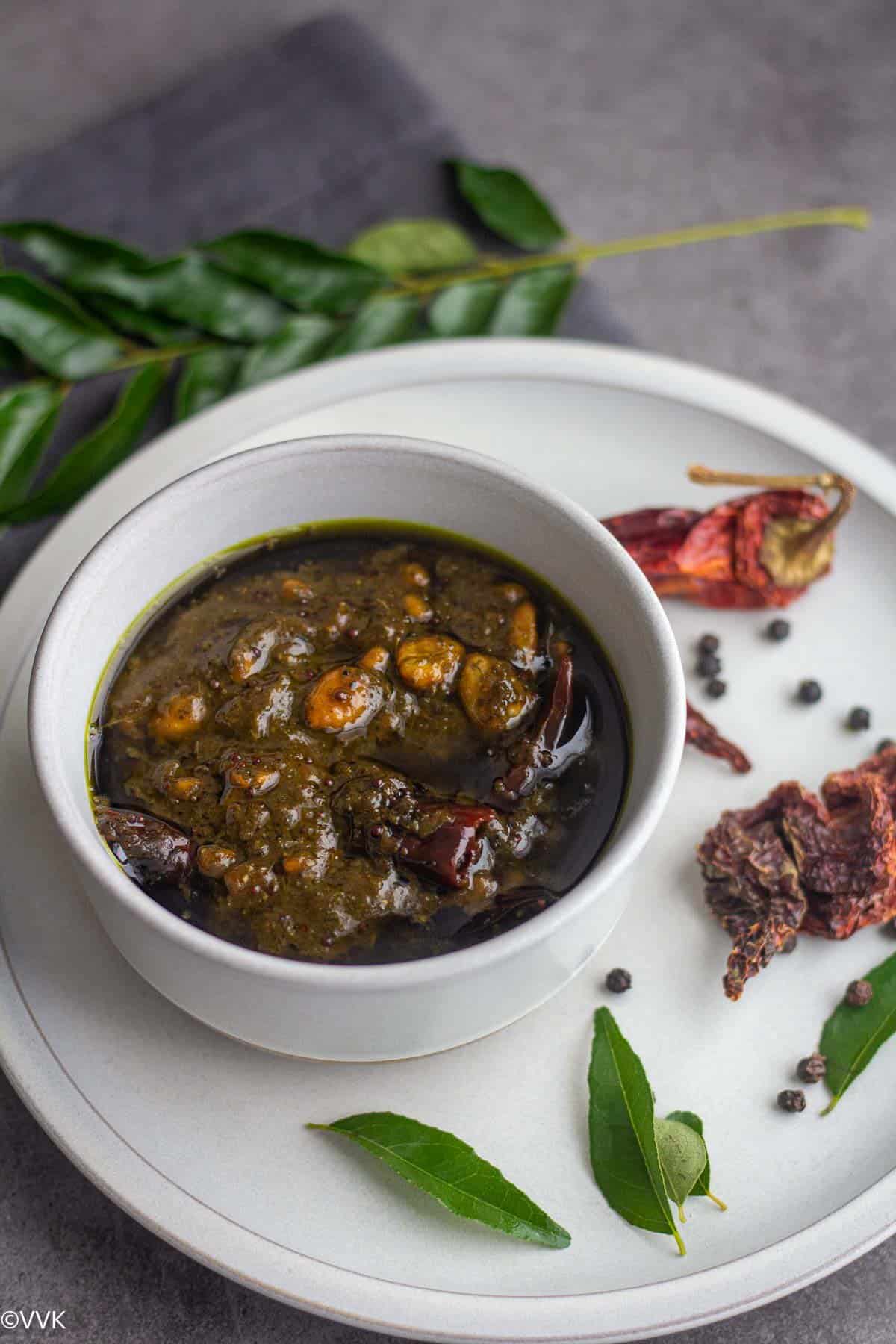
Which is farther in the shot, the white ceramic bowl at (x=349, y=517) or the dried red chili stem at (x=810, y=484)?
the dried red chili stem at (x=810, y=484)

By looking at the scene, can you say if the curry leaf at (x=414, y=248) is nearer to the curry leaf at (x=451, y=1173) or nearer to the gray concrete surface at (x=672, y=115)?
the gray concrete surface at (x=672, y=115)

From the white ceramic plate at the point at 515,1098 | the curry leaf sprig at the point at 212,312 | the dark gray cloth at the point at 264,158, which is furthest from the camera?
the dark gray cloth at the point at 264,158

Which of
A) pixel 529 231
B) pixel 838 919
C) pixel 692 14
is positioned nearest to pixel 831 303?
pixel 529 231

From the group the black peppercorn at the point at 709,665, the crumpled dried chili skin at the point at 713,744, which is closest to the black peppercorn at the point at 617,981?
the crumpled dried chili skin at the point at 713,744

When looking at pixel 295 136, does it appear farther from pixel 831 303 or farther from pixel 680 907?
pixel 680 907

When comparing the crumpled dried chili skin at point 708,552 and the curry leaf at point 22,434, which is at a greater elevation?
the crumpled dried chili skin at point 708,552

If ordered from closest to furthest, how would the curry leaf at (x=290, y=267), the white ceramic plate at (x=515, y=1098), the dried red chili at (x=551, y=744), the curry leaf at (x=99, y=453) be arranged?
the white ceramic plate at (x=515, y=1098) → the dried red chili at (x=551, y=744) → the curry leaf at (x=99, y=453) → the curry leaf at (x=290, y=267)
